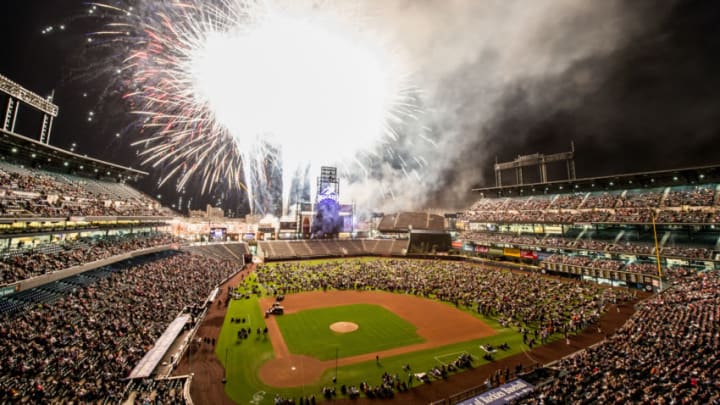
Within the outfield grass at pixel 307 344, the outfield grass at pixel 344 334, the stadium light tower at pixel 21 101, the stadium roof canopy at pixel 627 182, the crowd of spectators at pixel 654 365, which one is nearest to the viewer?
the crowd of spectators at pixel 654 365

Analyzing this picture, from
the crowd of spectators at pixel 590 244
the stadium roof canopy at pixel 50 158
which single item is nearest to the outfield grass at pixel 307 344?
the crowd of spectators at pixel 590 244

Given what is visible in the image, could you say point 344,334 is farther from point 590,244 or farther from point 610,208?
point 610,208

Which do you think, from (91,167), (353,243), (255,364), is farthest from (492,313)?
(91,167)

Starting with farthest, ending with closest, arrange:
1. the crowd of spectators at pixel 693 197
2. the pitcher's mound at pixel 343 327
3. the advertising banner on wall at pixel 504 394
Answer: the crowd of spectators at pixel 693 197, the pitcher's mound at pixel 343 327, the advertising banner on wall at pixel 504 394

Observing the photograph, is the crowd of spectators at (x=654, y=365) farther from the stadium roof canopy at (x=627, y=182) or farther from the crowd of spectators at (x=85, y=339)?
the stadium roof canopy at (x=627, y=182)

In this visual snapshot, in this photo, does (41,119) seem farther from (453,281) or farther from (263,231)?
(453,281)

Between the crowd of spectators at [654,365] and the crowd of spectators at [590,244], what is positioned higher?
the crowd of spectators at [590,244]

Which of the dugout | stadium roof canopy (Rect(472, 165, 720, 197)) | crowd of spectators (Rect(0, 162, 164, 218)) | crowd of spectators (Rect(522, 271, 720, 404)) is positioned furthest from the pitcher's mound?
stadium roof canopy (Rect(472, 165, 720, 197))
